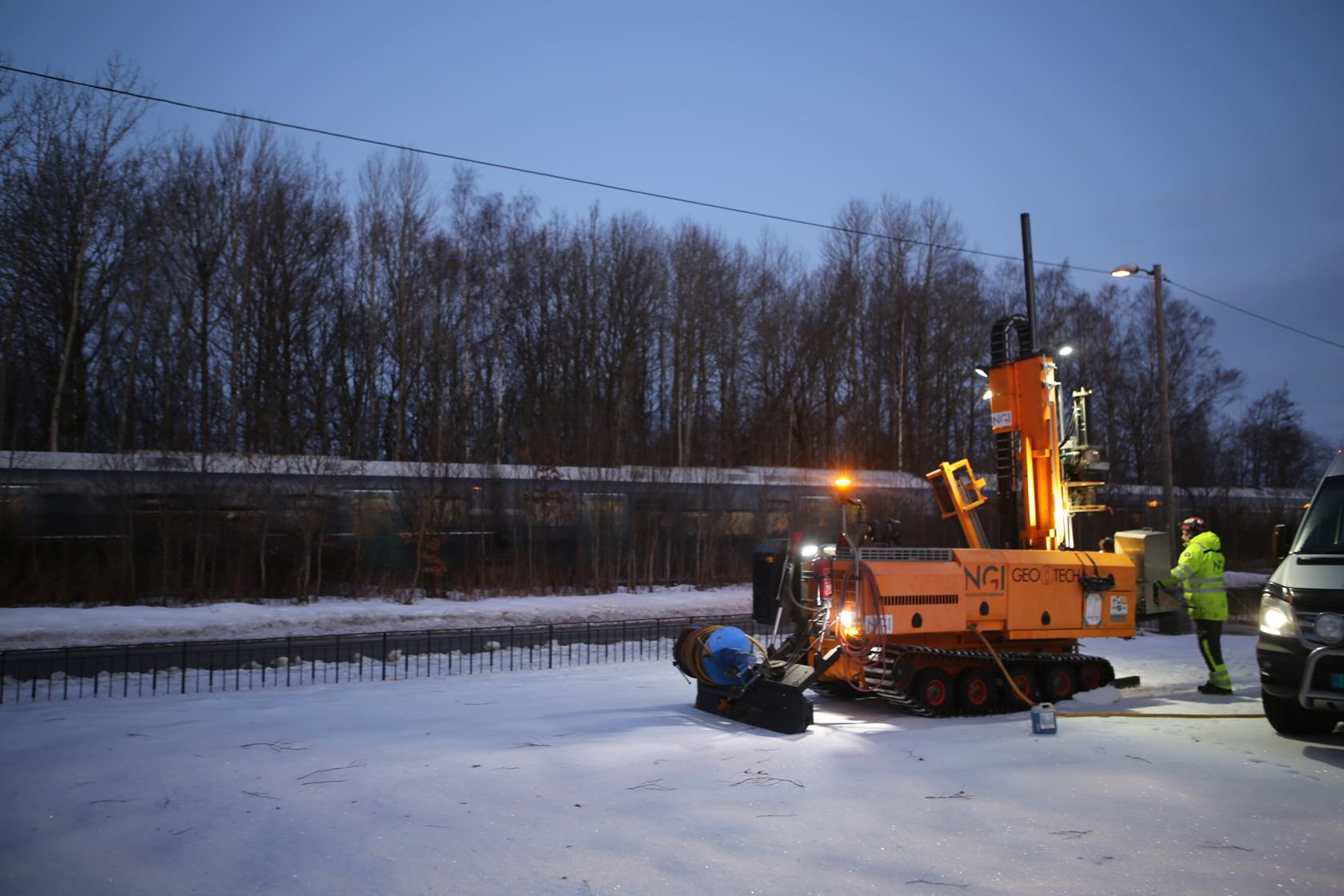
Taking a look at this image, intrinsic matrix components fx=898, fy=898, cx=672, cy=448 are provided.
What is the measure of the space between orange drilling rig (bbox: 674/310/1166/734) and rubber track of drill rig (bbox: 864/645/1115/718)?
21 mm

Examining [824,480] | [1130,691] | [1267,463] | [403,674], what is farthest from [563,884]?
[1267,463]

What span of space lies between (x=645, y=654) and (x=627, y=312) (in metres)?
28.6

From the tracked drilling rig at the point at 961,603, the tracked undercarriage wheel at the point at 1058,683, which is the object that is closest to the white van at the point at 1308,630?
the tracked drilling rig at the point at 961,603

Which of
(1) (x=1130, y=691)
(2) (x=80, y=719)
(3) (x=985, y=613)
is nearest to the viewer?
(2) (x=80, y=719)

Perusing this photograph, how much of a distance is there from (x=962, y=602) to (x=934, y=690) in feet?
3.51

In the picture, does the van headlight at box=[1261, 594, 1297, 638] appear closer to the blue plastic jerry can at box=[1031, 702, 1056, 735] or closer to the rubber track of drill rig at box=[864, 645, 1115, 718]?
the blue plastic jerry can at box=[1031, 702, 1056, 735]

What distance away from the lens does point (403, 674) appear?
598 inches

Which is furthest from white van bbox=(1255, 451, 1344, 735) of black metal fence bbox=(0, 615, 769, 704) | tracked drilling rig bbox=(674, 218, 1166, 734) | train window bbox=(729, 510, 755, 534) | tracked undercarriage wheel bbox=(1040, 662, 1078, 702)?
train window bbox=(729, 510, 755, 534)

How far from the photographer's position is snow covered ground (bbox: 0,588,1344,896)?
15.6 ft

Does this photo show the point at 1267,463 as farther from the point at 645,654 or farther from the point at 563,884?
the point at 563,884

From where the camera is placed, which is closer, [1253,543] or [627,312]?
[1253,543]

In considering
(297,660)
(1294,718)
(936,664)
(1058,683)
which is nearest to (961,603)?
(936,664)

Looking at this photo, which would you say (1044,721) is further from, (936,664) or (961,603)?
(961,603)

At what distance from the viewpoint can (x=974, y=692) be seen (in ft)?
34.7
